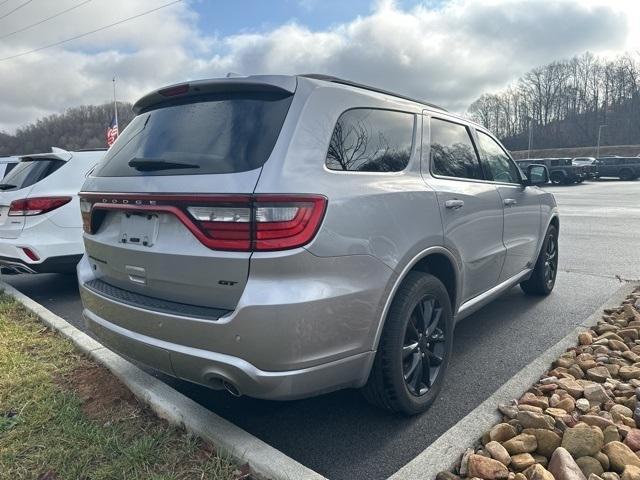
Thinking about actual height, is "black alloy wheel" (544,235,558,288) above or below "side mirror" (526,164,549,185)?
below

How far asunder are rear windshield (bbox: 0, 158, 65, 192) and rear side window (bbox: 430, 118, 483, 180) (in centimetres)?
420

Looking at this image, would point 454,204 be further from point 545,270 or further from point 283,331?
point 545,270

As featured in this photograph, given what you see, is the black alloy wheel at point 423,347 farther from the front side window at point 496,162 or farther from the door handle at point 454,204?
the front side window at point 496,162

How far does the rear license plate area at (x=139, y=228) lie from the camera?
8.02ft

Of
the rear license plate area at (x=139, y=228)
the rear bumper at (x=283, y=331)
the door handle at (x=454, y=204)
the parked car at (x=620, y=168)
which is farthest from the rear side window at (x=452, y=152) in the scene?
the parked car at (x=620, y=168)

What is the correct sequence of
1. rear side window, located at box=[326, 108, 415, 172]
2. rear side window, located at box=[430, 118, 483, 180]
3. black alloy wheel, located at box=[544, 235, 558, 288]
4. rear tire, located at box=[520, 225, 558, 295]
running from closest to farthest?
rear side window, located at box=[326, 108, 415, 172] < rear side window, located at box=[430, 118, 483, 180] < rear tire, located at box=[520, 225, 558, 295] < black alloy wheel, located at box=[544, 235, 558, 288]

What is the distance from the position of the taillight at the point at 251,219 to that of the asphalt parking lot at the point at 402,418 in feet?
3.87

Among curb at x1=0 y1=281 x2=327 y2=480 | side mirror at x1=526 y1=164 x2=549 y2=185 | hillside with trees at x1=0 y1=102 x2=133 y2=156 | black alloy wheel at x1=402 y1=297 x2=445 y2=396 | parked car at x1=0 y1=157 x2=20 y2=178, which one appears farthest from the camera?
hillside with trees at x1=0 y1=102 x2=133 y2=156

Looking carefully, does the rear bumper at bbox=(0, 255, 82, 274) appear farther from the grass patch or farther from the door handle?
the door handle

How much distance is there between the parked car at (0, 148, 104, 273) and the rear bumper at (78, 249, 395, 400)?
3247mm

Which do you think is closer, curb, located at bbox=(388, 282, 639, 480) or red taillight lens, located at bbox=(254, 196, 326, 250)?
red taillight lens, located at bbox=(254, 196, 326, 250)

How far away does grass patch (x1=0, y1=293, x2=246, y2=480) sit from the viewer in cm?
235

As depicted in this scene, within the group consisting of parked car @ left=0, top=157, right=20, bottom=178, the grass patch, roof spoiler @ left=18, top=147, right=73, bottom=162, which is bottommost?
the grass patch

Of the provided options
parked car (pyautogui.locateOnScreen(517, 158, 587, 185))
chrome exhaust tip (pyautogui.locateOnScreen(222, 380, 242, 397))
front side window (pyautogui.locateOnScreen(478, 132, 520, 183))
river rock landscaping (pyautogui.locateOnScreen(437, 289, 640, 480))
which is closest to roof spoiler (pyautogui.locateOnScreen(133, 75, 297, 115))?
chrome exhaust tip (pyautogui.locateOnScreen(222, 380, 242, 397))
